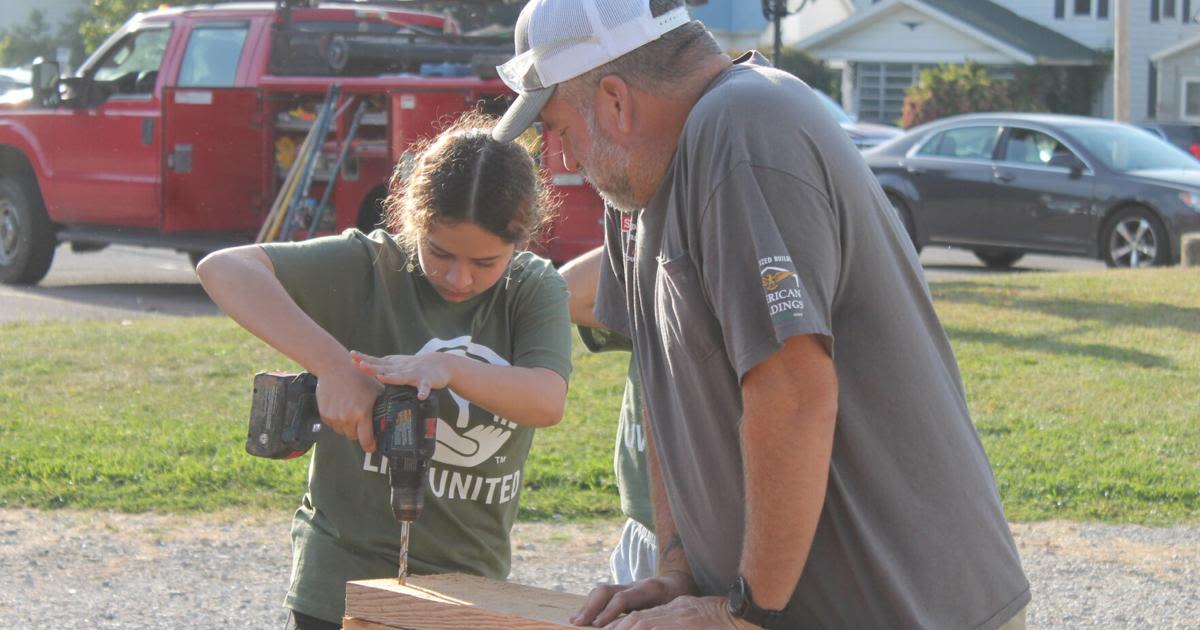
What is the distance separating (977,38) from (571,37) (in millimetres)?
42553

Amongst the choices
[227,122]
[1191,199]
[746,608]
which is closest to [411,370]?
[746,608]

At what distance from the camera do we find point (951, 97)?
3522 cm

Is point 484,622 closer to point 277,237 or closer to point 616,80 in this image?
point 616,80

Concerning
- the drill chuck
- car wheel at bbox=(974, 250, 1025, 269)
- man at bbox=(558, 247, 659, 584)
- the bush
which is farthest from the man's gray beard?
the bush

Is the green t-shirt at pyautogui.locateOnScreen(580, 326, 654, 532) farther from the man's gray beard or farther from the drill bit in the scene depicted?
the man's gray beard

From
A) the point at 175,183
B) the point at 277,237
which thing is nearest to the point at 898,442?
the point at 277,237

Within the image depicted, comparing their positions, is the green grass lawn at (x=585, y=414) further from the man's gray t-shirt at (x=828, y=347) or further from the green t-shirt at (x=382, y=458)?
the man's gray t-shirt at (x=828, y=347)

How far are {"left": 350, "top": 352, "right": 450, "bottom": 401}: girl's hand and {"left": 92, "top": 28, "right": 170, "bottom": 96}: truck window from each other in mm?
10466

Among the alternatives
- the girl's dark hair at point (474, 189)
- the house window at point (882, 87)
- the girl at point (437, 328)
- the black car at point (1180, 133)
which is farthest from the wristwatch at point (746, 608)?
the house window at point (882, 87)

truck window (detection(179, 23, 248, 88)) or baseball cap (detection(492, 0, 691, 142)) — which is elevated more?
truck window (detection(179, 23, 248, 88))

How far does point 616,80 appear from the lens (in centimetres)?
226

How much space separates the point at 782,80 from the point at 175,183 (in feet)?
36.0

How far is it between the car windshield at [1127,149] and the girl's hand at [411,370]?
1258 centimetres

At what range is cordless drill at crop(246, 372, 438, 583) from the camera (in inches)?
108
